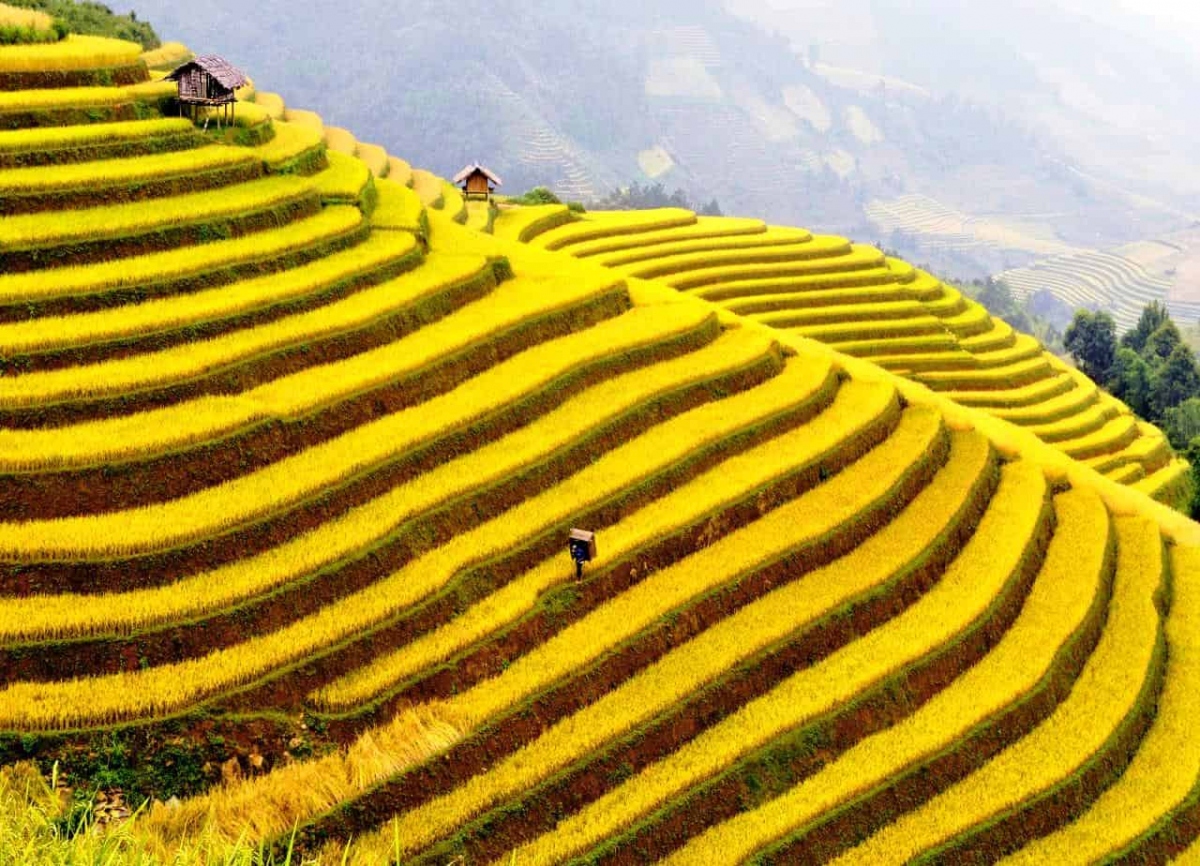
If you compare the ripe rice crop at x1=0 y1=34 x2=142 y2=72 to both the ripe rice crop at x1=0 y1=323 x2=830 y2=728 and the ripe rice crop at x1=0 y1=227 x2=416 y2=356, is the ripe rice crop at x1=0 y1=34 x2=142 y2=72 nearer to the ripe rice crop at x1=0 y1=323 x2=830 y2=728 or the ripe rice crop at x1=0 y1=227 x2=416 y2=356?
the ripe rice crop at x1=0 y1=227 x2=416 y2=356

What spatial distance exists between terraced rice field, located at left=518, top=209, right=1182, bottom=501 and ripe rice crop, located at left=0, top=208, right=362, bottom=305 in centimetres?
1348

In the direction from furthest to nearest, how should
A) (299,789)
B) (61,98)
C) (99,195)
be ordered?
(61,98), (99,195), (299,789)

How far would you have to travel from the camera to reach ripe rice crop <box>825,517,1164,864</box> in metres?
12.3

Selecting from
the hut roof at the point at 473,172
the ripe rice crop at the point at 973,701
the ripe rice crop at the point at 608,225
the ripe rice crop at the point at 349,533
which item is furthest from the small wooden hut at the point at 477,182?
the ripe rice crop at the point at 973,701

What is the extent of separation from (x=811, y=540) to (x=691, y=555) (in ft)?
5.75

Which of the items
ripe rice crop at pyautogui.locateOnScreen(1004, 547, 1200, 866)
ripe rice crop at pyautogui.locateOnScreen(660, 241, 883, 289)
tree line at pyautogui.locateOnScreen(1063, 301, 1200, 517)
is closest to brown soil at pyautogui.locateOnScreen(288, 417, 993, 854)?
ripe rice crop at pyautogui.locateOnScreen(1004, 547, 1200, 866)

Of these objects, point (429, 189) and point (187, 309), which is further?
point (429, 189)

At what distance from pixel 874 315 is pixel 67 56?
23.0 metres

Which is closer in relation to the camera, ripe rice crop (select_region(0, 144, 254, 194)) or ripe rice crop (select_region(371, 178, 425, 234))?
ripe rice crop (select_region(0, 144, 254, 194))

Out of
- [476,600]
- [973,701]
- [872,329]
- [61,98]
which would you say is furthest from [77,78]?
[872,329]

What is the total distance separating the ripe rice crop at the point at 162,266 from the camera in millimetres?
16016

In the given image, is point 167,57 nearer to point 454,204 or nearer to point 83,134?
point 454,204

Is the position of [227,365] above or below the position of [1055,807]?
above

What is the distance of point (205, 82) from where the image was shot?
2100cm
